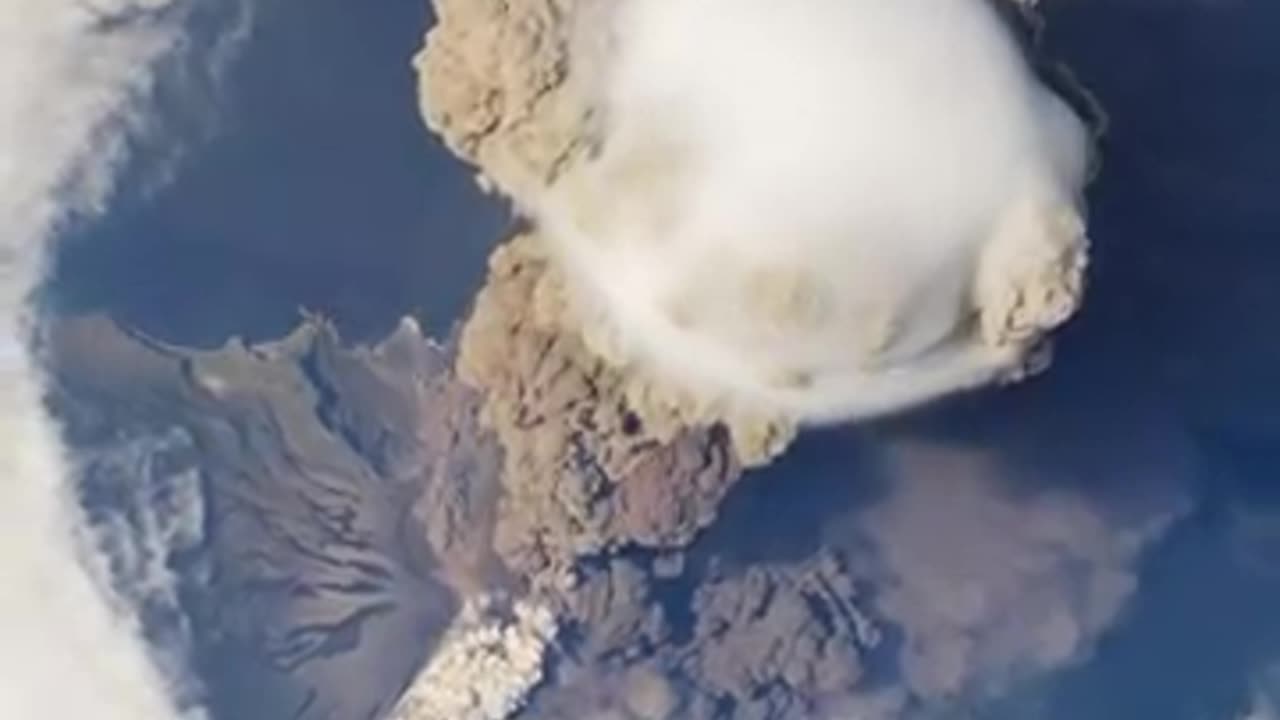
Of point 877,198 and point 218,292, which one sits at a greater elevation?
point 218,292

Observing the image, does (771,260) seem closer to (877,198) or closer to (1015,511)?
(877,198)

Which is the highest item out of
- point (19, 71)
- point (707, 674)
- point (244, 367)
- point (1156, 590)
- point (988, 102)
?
point (19, 71)

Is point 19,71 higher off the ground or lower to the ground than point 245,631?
higher

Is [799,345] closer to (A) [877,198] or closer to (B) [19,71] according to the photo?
(A) [877,198]

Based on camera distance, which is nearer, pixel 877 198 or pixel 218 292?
Result: pixel 877 198

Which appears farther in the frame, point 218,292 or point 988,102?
point 218,292

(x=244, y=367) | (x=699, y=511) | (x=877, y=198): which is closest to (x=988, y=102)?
(x=877, y=198)

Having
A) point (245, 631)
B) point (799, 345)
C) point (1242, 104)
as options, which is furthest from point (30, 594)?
point (1242, 104)

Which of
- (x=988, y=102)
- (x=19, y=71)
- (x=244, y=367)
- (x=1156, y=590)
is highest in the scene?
(x=19, y=71)
